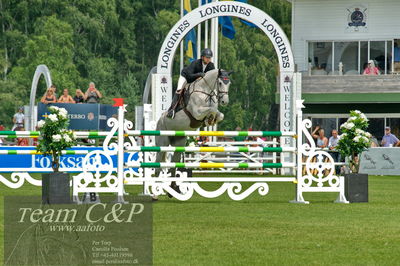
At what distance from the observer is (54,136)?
16219 mm

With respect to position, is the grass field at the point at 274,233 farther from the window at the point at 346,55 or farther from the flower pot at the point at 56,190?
the window at the point at 346,55

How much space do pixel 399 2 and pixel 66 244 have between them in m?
41.4

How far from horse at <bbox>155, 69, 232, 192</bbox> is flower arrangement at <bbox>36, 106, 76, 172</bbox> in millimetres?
2538

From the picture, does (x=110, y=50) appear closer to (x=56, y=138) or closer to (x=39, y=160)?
(x=39, y=160)

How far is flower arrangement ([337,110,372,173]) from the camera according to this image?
1712cm

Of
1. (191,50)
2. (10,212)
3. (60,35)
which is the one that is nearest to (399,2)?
(191,50)

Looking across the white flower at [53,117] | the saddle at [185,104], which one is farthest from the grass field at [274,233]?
the white flower at [53,117]

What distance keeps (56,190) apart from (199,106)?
11.4 feet

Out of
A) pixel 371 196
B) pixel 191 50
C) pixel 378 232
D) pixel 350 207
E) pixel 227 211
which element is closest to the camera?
pixel 378 232

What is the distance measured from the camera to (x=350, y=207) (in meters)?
16.0

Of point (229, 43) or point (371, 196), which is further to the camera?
point (229, 43)

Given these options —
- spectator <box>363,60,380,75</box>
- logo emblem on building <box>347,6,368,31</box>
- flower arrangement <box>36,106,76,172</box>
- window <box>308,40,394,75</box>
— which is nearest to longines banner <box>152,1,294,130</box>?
flower arrangement <box>36,106,76,172</box>

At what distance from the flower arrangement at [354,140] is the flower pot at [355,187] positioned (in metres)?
0.24

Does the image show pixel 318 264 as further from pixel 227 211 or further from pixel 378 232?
pixel 227 211
